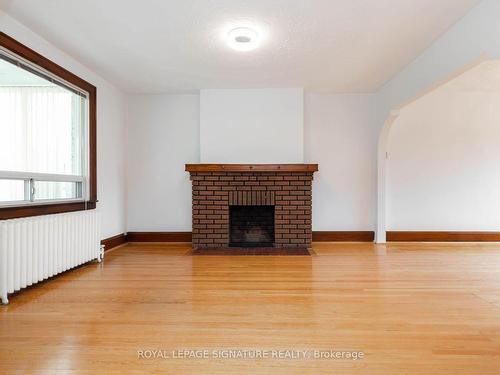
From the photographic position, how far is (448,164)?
16.8 feet

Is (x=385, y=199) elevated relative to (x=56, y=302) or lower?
elevated

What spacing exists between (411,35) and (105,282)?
386cm

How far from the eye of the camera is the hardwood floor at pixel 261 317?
1619mm

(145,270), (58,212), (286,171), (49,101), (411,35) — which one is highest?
(411,35)

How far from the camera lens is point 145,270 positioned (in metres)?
3.47

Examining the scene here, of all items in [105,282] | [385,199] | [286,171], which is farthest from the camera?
[385,199]

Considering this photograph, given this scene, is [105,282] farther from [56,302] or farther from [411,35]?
[411,35]

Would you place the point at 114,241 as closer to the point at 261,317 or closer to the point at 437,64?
the point at 261,317

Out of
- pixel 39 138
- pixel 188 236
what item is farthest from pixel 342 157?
pixel 39 138

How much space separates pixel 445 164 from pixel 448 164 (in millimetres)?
50

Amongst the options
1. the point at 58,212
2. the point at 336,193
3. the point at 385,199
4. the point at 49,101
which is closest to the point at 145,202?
the point at 58,212

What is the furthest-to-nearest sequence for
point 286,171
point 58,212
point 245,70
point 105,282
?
1. point 286,171
2. point 245,70
3. point 58,212
4. point 105,282

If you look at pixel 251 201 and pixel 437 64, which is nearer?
pixel 437 64

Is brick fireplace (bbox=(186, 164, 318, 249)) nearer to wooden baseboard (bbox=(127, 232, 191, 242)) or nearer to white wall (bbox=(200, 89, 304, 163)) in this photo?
white wall (bbox=(200, 89, 304, 163))
